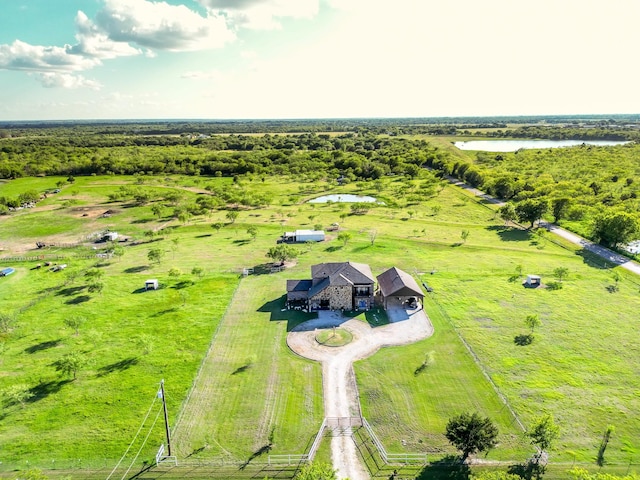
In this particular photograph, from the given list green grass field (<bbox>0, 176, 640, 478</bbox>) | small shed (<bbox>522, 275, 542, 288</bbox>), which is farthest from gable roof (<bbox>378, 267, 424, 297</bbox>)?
small shed (<bbox>522, 275, 542, 288</bbox>)

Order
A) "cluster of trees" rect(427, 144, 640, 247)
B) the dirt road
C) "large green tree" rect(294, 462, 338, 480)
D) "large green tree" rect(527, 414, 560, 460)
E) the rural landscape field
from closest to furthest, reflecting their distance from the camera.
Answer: "large green tree" rect(294, 462, 338, 480), "large green tree" rect(527, 414, 560, 460), the dirt road, the rural landscape field, "cluster of trees" rect(427, 144, 640, 247)

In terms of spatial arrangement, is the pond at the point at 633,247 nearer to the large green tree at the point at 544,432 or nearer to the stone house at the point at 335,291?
the stone house at the point at 335,291

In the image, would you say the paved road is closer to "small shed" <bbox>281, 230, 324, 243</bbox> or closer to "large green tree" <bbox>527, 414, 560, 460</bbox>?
"large green tree" <bbox>527, 414, 560, 460</bbox>

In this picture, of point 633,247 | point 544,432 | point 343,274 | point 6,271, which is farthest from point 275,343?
point 633,247

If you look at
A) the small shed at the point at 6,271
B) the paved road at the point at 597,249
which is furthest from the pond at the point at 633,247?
the small shed at the point at 6,271

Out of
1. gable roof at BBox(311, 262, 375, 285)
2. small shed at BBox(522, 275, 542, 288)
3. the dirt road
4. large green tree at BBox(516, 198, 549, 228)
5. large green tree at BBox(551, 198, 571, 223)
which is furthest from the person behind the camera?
large green tree at BBox(551, 198, 571, 223)

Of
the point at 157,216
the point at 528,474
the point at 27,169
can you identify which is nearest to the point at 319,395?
the point at 528,474

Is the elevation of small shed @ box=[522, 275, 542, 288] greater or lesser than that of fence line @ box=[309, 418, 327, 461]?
greater
